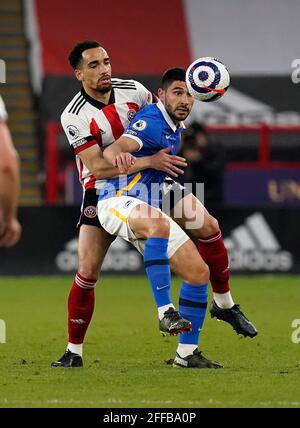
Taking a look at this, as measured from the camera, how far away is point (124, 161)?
8.31m

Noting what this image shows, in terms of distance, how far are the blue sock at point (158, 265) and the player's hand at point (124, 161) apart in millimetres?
519

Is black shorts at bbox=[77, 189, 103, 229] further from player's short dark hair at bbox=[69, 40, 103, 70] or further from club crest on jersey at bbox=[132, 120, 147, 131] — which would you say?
player's short dark hair at bbox=[69, 40, 103, 70]

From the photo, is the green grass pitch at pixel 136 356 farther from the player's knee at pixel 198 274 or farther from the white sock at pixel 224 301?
the player's knee at pixel 198 274

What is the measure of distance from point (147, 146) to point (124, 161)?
1.51 feet

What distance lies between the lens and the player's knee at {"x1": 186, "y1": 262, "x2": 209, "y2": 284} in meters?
8.39

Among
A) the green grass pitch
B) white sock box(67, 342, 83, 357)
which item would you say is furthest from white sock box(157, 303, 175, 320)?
white sock box(67, 342, 83, 357)

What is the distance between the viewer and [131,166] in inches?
336

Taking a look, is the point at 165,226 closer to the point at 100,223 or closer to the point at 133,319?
the point at 100,223

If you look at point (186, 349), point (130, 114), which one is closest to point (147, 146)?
point (130, 114)

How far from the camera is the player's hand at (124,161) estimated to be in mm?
8297

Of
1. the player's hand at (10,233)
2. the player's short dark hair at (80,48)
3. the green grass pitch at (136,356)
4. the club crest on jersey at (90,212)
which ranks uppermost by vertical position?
the player's short dark hair at (80,48)

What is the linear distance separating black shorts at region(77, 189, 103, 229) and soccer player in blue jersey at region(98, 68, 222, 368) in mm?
130

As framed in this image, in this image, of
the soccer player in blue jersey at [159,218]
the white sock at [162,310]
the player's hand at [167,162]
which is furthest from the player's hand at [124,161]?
the white sock at [162,310]
